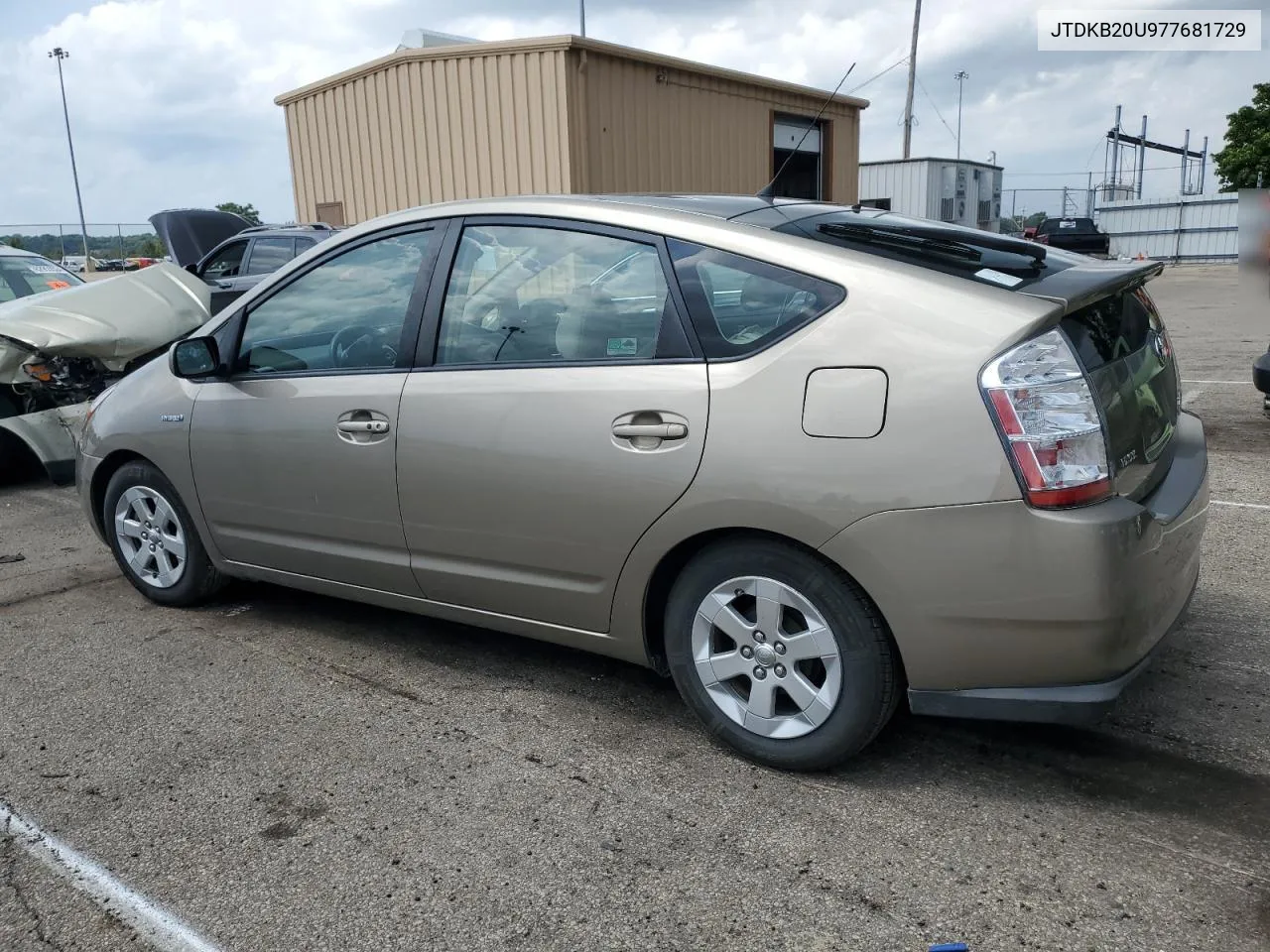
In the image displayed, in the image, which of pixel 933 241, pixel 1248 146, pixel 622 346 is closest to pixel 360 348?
pixel 622 346

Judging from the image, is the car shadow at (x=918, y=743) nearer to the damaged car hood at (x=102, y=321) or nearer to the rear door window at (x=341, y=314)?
the rear door window at (x=341, y=314)

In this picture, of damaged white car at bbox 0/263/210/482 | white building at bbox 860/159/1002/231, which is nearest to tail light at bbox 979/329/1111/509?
damaged white car at bbox 0/263/210/482

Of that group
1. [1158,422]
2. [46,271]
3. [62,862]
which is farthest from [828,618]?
[46,271]

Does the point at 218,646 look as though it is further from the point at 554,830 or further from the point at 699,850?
the point at 699,850

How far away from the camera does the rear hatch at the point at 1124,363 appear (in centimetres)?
255

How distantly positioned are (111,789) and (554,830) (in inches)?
52.0

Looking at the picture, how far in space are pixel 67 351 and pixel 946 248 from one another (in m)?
5.80

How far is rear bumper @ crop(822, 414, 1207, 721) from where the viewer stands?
2420 mm

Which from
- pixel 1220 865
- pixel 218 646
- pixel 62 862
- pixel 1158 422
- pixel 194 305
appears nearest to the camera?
pixel 1220 865

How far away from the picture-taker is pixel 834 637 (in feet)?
8.87

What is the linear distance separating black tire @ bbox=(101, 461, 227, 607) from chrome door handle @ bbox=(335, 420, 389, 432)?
110 cm

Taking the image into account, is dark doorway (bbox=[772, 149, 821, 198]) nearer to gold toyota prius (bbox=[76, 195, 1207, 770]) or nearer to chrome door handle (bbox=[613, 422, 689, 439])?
gold toyota prius (bbox=[76, 195, 1207, 770])

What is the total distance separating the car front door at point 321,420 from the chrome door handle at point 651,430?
0.89m

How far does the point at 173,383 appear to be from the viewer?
4211 mm
